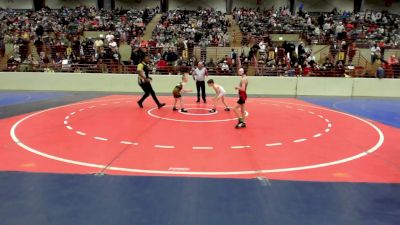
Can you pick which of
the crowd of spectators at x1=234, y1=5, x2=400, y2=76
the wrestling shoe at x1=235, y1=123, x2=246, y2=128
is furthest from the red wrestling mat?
the crowd of spectators at x1=234, y1=5, x2=400, y2=76

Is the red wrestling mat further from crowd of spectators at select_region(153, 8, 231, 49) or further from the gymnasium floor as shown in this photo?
crowd of spectators at select_region(153, 8, 231, 49)

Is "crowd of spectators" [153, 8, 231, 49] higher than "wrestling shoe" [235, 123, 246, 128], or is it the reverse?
"crowd of spectators" [153, 8, 231, 49]

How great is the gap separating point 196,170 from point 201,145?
173 cm

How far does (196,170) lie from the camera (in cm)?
635

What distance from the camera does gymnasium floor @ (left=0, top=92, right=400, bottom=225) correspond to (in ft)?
15.3

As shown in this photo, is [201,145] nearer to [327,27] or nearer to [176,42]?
[176,42]

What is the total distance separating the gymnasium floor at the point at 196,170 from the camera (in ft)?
15.3

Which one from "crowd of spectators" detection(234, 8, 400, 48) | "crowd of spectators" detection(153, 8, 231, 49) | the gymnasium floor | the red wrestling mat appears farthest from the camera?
"crowd of spectators" detection(234, 8, 400, 48)

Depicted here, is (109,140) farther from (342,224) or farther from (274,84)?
(274,84)

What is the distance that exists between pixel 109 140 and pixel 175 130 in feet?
6.18

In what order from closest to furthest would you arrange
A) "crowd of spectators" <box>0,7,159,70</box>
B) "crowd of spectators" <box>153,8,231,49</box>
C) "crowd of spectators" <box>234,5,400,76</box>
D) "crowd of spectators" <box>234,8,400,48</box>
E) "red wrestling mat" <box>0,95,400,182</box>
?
"red wrestling mat" <box>0,95,400,182</box> < "crowd of spectators" <box>234,5,400,76</box> < "crowd of spectators" <box>0,7,159,70</box> < "crowd of spectators" <box>153,8,231,49</box> < "crowd of spectators" <box>234,8,400,48</box>

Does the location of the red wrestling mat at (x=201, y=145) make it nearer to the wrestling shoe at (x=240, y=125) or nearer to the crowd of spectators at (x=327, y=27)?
the wrestling shoe at (x=240, y=125)

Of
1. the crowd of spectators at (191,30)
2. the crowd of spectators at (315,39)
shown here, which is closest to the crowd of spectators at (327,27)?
the crowd of spectators at (315,39)

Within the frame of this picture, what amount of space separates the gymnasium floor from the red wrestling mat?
0.02m
